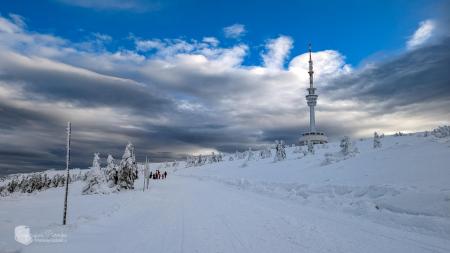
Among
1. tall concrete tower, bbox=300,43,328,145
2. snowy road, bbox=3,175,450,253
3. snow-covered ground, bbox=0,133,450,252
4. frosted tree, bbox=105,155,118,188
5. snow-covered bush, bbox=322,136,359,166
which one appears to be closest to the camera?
snowy road, bbox=3,175,450,253

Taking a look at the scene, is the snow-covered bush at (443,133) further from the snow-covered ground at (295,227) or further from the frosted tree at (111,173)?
the frosted tree at (111,173)

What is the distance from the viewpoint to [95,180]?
39500mm

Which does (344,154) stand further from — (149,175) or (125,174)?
(149,175)

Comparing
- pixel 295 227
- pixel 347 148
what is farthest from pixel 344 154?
pixel 295 227

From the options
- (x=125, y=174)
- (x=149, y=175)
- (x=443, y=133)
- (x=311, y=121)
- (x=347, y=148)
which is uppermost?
(x=311, y=121)

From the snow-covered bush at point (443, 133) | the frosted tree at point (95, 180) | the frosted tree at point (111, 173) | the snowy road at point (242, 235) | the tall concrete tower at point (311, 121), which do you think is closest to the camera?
the snowy road at point (242, 235)

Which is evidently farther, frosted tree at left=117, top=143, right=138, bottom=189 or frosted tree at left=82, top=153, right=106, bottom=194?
frosted tree at left=117, top=143, right=138, bottom=189

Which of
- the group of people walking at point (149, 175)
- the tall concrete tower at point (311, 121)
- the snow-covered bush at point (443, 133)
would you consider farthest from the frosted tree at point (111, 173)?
the tall concrete tower at point (311, 121)

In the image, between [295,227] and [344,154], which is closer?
[295,227]

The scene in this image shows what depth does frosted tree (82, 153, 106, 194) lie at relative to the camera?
38.9 m

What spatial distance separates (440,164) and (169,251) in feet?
62.1

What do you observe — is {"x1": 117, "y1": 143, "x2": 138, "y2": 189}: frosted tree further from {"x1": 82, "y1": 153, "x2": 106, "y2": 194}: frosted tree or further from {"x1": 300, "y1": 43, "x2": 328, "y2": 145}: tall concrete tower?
{"x1": 300, "y1": 43, "x2": 328, "y2": 145}: tall concrete tower

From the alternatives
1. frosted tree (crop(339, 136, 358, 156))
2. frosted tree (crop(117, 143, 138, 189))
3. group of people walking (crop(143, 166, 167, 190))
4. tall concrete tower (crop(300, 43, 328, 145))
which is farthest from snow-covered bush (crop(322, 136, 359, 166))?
tall concrete tower (crop(300, 43, 328, 145))

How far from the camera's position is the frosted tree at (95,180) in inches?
1533
